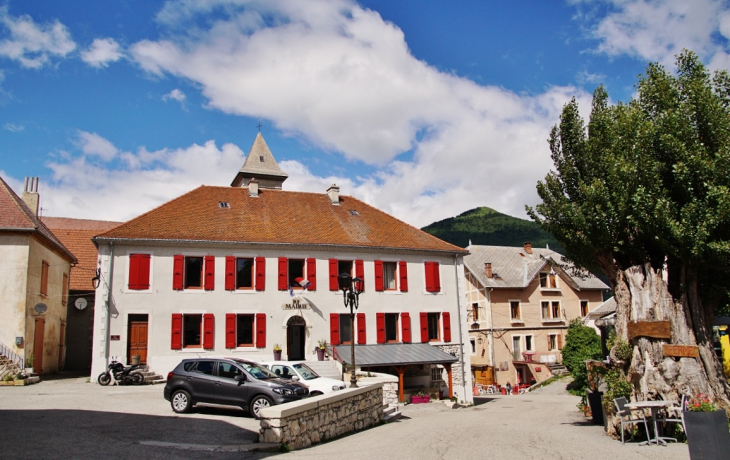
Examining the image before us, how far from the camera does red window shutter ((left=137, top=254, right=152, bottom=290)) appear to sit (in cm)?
A: 2452

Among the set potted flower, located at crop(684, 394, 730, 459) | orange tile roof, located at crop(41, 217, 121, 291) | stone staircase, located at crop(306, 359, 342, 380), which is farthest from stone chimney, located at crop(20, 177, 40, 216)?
potted flower, located at crop(684, 394, 730, 459)

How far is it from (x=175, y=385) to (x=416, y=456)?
6708 mm

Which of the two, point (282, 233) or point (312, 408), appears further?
point (282, 233)

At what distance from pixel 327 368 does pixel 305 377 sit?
6.03 metres

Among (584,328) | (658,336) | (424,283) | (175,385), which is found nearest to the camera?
(658,336)

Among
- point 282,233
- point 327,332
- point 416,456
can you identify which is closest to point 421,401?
point 327,332

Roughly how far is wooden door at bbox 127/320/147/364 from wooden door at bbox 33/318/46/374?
3590 millimetres

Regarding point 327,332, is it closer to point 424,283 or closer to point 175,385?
point 424,283

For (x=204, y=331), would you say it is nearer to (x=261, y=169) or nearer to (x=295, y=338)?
(x=295, y=338)

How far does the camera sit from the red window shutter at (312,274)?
88.7 feet

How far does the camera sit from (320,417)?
452 inches

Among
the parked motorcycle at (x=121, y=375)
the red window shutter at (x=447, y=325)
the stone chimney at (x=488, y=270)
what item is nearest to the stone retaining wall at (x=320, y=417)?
the parked motorcycle at (x=121, y=375)

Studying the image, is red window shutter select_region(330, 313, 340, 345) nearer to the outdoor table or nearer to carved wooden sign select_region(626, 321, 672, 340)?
carved wooden sign select_region(626, 321, 672, 340)

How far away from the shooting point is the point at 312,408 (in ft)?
36.2
